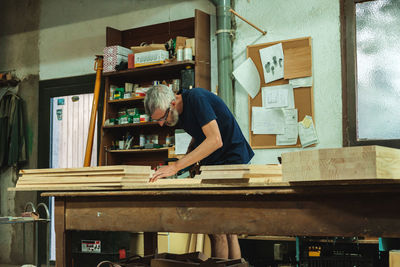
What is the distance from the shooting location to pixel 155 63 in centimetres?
459

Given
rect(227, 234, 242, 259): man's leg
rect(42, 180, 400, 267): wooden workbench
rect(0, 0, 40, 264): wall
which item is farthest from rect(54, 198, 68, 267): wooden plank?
rect(0, 0, 40, 264): wall

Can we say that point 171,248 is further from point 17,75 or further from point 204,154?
point 17,75

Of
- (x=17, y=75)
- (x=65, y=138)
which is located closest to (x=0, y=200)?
(x=65, y=138)

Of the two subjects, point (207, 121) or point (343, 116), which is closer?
point (207, 121)

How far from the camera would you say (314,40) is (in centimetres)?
419

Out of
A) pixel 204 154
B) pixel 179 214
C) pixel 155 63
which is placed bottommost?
→ pixel 179 214

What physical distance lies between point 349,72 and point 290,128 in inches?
27.3

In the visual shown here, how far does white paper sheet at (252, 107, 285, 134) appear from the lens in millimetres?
4258

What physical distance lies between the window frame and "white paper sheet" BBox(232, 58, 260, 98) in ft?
2.61

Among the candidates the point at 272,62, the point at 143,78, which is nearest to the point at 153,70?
the point at 143,78

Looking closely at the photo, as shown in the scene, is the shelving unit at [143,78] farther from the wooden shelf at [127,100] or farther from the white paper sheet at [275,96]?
the white paper sheet at [275,96]

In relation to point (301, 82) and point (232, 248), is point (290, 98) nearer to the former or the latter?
point (301, 82)

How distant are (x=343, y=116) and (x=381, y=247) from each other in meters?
1.14

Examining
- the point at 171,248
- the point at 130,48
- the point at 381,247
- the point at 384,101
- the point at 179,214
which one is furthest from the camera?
the point at 130,48
